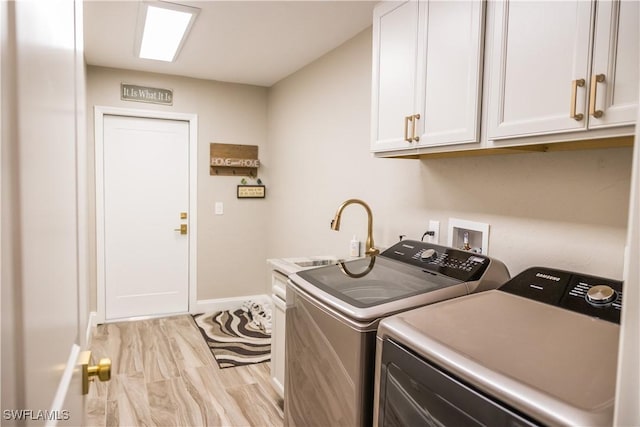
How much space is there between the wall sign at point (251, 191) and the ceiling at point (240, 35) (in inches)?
46.1

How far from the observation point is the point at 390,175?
251 centimetres

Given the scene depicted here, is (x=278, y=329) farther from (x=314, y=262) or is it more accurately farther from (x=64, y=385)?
(x=64, y=385)

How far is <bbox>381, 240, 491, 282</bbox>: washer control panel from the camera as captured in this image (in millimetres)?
1603

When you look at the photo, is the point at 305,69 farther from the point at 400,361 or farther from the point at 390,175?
the point at 400,361

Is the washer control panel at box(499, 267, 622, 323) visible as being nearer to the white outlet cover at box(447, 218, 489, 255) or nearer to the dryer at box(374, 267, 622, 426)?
the dryer at box(374, 267, 622, 426)

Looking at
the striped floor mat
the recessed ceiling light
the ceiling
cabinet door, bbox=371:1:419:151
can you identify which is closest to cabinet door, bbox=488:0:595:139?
cabinet door, bbox=371:1:419:151

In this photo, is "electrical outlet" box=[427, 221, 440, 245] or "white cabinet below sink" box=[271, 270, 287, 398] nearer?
"electrical outlet" box=[427, 221, 440, 245]

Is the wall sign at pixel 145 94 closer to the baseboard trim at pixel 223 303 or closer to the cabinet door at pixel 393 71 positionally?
the baseboard trim at pixel 223 303

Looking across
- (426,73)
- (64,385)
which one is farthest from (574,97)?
(64,385)

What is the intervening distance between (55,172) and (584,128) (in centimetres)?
130

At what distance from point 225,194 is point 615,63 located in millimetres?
3695

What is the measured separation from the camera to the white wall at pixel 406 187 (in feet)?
4.68

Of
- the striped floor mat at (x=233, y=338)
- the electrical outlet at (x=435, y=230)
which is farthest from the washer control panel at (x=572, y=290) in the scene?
the striped floor mat at (x=233, y=338)

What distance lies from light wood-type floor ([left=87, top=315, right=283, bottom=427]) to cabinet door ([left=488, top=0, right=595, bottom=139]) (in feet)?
6.82
